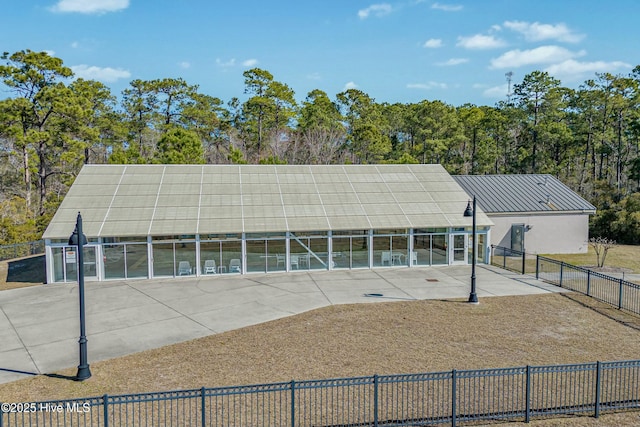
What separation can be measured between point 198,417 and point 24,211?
29.1m

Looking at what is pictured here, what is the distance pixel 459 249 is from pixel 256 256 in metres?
11.3

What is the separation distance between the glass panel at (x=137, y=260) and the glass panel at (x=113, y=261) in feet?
0.90

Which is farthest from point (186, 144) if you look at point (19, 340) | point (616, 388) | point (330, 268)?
point (616, 388)

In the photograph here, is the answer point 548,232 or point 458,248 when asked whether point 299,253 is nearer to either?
point 458,248

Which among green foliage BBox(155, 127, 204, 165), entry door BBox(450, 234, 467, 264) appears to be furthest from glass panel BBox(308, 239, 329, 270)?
green foliage BBox(155, 127, 204, 165)

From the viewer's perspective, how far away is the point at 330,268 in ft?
79.7

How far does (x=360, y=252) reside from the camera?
2464cm

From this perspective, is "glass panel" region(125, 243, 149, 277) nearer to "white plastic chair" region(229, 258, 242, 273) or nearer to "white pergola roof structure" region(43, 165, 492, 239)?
"white pergola roof structure" region(43, 165, 492, 239)

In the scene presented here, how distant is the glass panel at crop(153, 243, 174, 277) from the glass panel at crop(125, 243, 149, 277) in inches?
16.6

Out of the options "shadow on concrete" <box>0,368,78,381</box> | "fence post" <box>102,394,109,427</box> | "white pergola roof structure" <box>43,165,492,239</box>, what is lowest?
"shadow on concrete" <box>0,368,78,381</box>

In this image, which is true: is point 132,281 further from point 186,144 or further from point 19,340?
point 186,144

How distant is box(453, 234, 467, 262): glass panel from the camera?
25328 mm

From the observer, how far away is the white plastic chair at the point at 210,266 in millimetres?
23109

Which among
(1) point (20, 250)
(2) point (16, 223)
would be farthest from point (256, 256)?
(2) point (16, 223)
